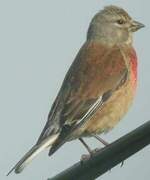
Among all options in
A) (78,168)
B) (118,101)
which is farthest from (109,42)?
(78,168)

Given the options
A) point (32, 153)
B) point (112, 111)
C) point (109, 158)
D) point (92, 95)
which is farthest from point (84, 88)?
point (109, 158)

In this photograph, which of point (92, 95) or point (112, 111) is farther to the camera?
point (112, 111)

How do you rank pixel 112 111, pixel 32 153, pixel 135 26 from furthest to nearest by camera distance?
1. pixel 135 26
2. pixel 112 111
3. pixel 32 153

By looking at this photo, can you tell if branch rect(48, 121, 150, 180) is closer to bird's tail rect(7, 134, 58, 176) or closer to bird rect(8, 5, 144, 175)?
bird's tail rect(7, 134, 58, 176)

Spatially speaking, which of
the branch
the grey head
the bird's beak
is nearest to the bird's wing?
the grey head

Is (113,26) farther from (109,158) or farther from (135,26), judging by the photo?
(109,158)

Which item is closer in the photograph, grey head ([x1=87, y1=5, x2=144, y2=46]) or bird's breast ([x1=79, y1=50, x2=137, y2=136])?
bird's breast ([x1=79, y1=50, x2=137, y2=136])
